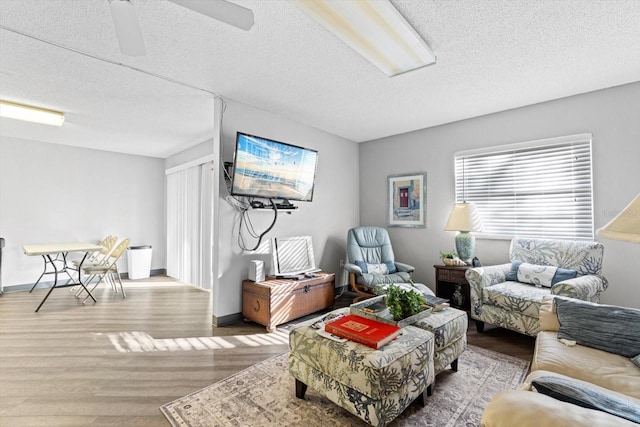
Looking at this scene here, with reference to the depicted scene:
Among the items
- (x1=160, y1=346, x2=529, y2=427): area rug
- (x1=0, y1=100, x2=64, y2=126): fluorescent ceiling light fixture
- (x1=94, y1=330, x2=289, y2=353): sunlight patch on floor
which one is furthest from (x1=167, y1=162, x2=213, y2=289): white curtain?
(x1=160, y1=346, x2=529, y2=427): area rug

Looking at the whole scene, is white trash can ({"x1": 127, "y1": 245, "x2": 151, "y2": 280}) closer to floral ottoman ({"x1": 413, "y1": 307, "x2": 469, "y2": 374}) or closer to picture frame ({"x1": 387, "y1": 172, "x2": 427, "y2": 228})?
picture frame ({"x1": 387, "y1": 172, "x2": 427, "y2": 228})

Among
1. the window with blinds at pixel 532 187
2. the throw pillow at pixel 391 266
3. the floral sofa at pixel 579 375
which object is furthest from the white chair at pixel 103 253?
the floral sofa at pixel 579 375

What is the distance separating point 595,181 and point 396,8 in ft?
9.31

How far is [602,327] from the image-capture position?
1.64 m

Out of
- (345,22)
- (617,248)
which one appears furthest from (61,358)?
(617,248)

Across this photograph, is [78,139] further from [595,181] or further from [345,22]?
[595,181]

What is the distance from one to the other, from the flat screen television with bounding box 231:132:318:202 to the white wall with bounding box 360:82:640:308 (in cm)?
147

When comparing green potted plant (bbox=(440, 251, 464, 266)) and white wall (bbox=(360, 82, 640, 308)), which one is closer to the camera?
white wall (bbox=(360, 82, 640, 308))

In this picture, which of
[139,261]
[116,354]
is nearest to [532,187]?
[116,354]

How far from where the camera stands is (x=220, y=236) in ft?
10.6

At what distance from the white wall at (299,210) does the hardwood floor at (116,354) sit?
56 centimetres

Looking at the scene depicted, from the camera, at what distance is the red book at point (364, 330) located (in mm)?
1656

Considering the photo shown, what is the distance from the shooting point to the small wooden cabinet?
121 inches

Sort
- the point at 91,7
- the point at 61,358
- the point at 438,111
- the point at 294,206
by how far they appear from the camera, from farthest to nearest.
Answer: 1. the point at 294,206
2. the point at 438,111
3. the point at 61,358
4. the point at 91,7
